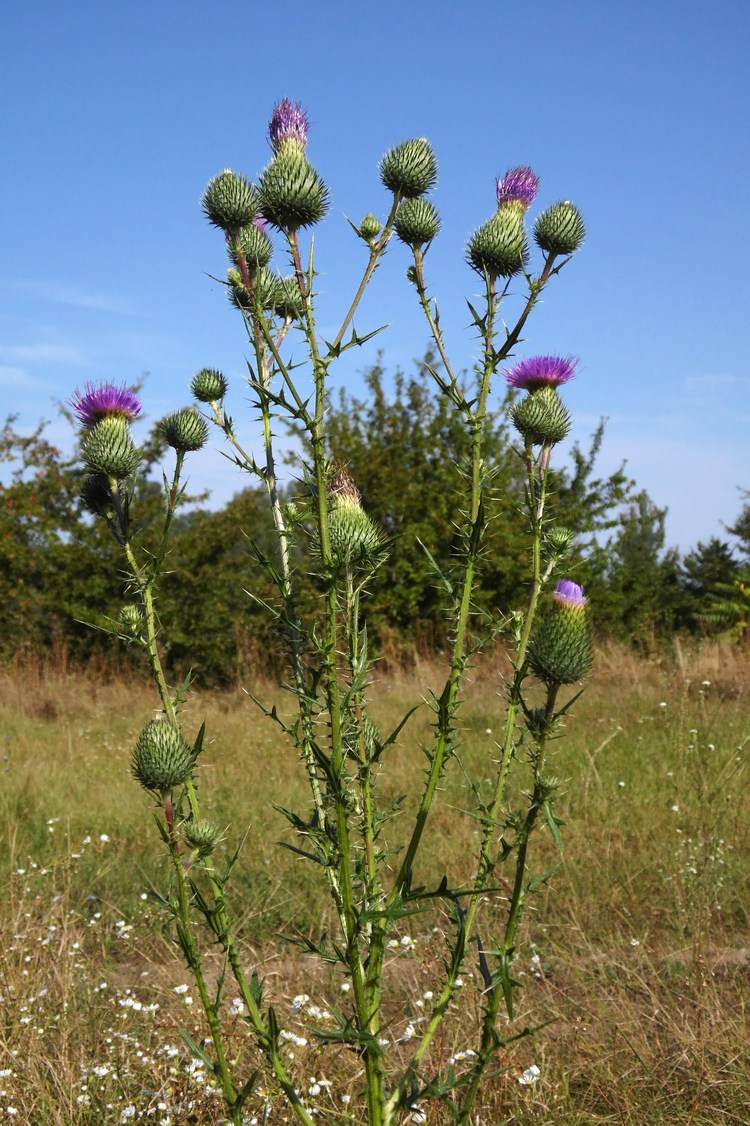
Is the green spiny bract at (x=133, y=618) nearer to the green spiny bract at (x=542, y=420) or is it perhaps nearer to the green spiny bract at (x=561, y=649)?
the green spiny bract at (x=561, y=649)

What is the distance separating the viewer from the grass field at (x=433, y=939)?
2.70 meters

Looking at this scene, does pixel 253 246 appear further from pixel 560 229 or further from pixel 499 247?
pixel 560 229

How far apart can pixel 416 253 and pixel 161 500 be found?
A: 12.3m

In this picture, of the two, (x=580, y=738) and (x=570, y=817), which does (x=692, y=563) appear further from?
(x=570, y=817)

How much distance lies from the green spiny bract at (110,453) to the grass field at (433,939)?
0.92 metres

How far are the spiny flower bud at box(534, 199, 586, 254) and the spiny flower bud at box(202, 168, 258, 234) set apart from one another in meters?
0.80

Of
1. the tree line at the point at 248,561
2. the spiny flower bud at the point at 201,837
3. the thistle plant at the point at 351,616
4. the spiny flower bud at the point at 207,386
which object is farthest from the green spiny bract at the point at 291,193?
the tree line at the point at 248,561

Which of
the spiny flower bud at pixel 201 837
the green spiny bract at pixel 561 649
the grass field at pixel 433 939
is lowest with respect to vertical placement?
the grass field at pixel 433 939

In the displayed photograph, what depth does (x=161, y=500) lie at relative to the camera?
1405 centimetres

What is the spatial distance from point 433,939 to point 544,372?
2476mm

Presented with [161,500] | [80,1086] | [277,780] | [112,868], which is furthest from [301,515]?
[161,500]

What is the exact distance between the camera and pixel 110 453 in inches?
86.7

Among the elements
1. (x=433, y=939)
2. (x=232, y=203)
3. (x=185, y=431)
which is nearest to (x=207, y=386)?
(x=185, y=431)

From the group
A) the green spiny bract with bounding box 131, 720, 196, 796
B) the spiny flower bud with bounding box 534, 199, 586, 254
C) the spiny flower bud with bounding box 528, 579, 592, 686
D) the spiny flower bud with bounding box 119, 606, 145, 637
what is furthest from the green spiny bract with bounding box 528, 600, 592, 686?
the spiny flower bud with bounding box 534, 199, 586, 254
